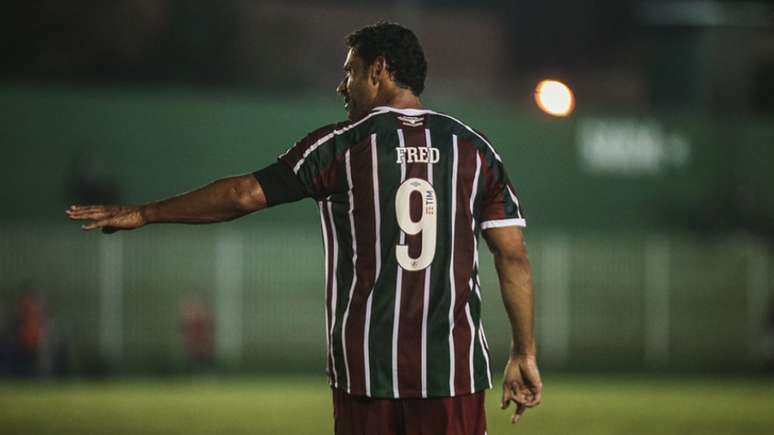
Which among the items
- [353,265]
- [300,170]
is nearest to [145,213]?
[300,170]

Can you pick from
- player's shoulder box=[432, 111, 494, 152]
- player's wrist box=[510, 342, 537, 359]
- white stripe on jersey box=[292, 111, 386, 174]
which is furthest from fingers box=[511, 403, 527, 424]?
white stripe on jersey box=[292, 111, 386, 174]

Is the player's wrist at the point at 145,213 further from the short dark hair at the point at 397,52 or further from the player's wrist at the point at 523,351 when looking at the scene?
the player's wrist at the point at 523,351

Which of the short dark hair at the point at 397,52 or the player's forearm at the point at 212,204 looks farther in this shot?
the short dark hair at the point at 397,52

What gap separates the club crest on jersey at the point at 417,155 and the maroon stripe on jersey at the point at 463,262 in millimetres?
→ 115

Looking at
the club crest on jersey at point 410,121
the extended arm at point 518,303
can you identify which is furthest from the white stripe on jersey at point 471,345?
the club crest on jersey at point 410,121

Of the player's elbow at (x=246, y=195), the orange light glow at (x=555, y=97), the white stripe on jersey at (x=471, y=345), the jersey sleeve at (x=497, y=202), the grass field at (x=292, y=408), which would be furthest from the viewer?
the grass field at (x=292, y=408)

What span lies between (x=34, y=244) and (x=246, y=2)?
16.3 metres

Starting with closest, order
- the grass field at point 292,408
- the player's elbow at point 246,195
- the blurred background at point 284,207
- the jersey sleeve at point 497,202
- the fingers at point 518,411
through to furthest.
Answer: the player's elbow at point 246,195 < the jersey sleeve at point 497,202 < the fingers at point 518,411 < the grass field at point 292,408 < the blurred background at point 284,207

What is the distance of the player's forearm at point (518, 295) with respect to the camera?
6230 mm

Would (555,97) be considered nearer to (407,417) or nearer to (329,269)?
(329,269)

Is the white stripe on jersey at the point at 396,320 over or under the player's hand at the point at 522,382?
over

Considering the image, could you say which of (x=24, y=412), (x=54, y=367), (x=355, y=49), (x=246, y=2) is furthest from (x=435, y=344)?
(x=246, y=2)

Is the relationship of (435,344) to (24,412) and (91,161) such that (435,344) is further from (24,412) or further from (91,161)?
(91,161)

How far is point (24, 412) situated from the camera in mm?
18469
